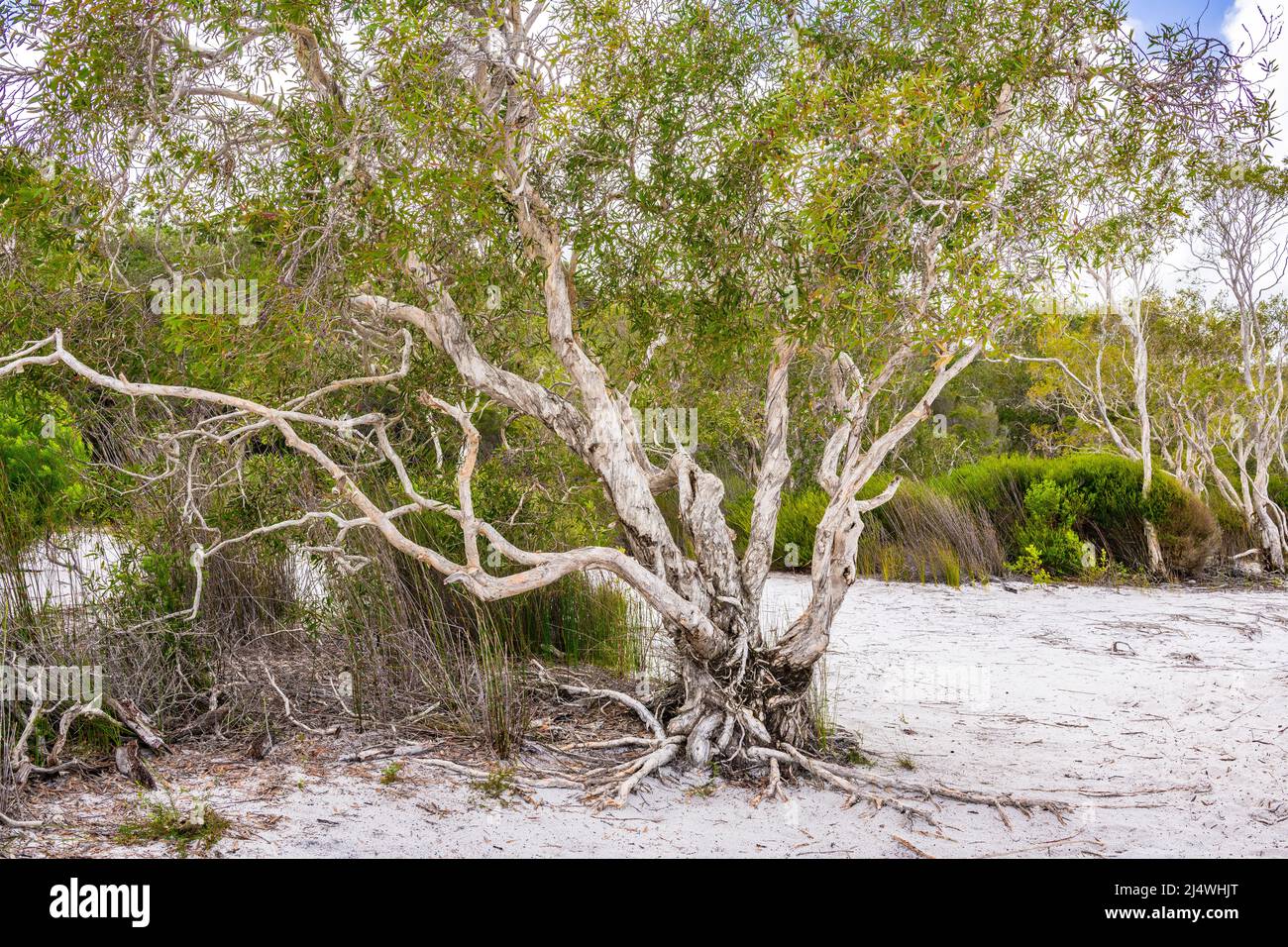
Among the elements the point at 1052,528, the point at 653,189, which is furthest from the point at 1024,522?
the point at 653,189

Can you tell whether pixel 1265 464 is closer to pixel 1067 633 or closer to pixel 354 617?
pixel 1067 633

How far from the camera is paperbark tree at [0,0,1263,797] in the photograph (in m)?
4.18

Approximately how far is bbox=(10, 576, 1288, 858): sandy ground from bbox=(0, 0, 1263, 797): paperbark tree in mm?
501

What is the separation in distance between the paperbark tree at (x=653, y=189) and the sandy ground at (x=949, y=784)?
50cm

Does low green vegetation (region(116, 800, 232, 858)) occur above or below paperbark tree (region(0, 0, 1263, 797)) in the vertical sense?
below

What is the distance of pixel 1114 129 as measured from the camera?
5.38m

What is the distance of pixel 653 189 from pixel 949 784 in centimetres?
324

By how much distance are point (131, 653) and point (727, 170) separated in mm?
3642

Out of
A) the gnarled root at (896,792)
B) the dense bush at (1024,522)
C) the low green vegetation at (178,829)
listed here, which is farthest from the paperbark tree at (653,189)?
the dense bush at (1024,522)

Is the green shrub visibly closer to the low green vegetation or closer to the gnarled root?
the gnarled root

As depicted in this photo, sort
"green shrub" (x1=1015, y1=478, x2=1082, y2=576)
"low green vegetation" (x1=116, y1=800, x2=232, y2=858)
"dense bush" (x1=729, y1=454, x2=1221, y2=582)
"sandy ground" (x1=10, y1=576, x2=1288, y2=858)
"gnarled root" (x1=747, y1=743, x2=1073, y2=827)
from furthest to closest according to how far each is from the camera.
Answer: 1. "green shrub" (x1=1015, y1=478, x2=1082, y2=576)
2. "dense bush" (x1=729, y1=454, x2=1221, y2=582)
3. "gnarled root" (x1=747, y1=743, x2=1073, y2=827)
4. "sandy ground" (x1=10, y1=576, x2=1288, y2=858)
5. "low green vegetation" (x1=116, y1=800, x2=232, y2=858)

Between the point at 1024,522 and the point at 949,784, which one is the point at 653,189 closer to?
the point at 949,784

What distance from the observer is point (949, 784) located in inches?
200

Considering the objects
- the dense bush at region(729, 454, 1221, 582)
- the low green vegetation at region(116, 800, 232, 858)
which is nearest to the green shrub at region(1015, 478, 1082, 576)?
the dense bush at region(729, 454, 1221, 582)
